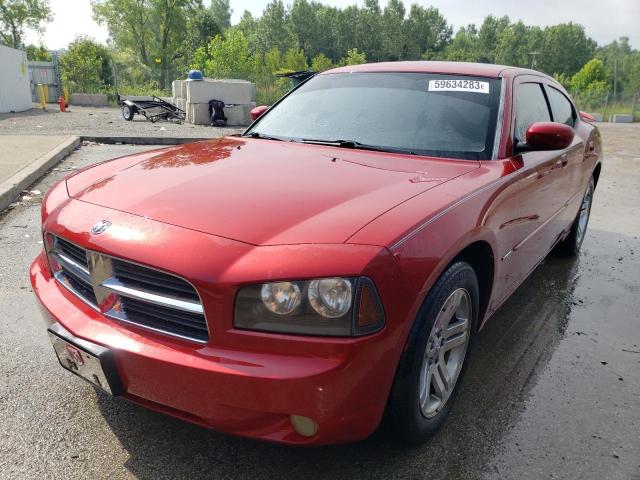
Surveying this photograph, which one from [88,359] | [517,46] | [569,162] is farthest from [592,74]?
[88,359]

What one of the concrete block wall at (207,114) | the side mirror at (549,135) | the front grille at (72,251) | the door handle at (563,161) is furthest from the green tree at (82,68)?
the side mirror at (549,135)

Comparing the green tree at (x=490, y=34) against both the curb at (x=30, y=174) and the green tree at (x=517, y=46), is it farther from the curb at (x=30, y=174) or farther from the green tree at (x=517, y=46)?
the curb at (x=30, y=174)

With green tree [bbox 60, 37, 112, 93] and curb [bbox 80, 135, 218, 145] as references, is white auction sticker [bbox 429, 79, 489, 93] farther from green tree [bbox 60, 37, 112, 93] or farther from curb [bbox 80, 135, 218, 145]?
green tree [bbox 60, 37, 112, 93]

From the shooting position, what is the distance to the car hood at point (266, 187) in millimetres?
1986

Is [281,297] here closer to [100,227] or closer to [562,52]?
[100,227]

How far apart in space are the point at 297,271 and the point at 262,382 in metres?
0.37

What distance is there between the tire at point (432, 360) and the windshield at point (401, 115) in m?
0.88

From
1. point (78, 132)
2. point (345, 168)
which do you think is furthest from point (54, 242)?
point (78, 132)

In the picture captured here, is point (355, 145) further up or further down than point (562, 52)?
further down

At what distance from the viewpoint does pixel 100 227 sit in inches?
82.5

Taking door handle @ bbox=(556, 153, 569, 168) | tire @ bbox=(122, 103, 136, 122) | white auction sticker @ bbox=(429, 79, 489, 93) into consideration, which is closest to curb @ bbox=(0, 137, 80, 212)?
white auction sticker @ bbox=(429, 79, 489, 93)

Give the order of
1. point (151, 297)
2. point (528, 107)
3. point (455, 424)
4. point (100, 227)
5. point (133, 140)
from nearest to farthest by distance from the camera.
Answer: point (151, 297)
point (100, 227)
point (455, 424)
point (528, 107)
point (133, 140)

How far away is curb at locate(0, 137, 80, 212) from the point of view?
20.1ft

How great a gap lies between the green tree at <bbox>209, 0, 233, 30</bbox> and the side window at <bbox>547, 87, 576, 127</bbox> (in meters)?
121
